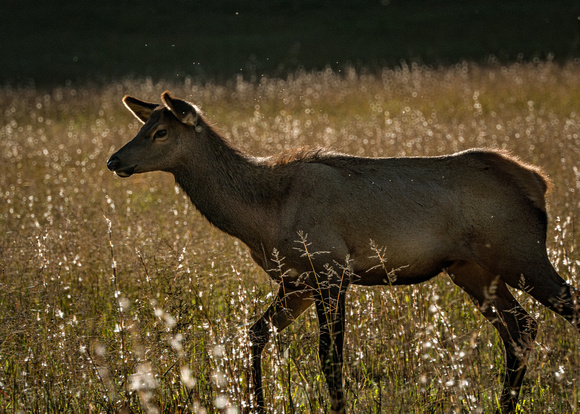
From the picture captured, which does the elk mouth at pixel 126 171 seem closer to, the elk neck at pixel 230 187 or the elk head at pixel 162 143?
the elk head at pixel 162 143

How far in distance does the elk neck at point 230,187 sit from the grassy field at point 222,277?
0.37 meters

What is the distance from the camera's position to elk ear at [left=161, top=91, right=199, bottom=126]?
4.87m

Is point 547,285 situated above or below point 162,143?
below

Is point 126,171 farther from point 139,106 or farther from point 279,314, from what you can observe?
point 279,314

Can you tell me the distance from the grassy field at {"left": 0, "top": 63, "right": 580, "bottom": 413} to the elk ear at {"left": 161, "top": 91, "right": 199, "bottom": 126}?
737 mm

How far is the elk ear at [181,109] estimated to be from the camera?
16.0ft

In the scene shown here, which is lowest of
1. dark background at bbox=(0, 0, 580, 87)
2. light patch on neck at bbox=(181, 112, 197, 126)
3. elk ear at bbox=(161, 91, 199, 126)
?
dark background at bbox=(0, 0, 580, 87)

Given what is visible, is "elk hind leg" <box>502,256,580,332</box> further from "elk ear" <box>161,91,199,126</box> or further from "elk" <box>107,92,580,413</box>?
"elk ear" <box>161,91,199,126</box>

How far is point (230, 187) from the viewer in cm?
491

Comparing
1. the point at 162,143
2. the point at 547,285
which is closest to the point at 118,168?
the point at 162,143

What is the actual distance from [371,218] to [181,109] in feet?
4.78

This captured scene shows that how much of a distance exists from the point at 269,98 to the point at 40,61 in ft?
68.9

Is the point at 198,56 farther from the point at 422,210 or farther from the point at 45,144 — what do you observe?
the point at 422,210

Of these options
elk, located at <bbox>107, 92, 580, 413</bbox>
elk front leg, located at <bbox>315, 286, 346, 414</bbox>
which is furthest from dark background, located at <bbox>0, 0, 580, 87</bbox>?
elk front leg, located at <bbox>315, 286, 346, 414</bbox>
